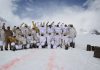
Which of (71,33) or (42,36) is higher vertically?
(71,33)

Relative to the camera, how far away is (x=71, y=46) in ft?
64.4

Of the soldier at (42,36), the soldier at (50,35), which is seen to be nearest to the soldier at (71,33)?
the soldier at (50,35)

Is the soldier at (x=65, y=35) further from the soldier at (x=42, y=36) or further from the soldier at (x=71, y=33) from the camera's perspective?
the soldier at (x=42, y=36)

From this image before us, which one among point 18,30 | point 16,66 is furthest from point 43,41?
point 16,66

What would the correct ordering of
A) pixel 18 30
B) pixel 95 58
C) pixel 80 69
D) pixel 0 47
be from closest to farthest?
pixel 80 69 < pixel 95 58 < pixel 0 47 < pixel 18 30

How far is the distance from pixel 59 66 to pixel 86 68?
3.60ft

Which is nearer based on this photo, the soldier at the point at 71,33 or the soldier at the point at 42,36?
the soldier at the point at 71,33

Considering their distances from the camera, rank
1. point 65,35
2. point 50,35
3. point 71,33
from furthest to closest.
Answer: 1. point 50,35
2. point 65,35
3. point 71,33

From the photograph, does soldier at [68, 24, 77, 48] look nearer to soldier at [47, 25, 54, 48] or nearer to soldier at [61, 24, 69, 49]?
soldier at [61, 24, 69, 49]

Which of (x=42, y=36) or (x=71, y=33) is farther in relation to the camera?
(x=42, y=36)

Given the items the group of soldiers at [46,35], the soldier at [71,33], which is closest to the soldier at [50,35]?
the group of soldiers at [46,35]

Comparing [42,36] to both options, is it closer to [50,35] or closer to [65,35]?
[50,35]

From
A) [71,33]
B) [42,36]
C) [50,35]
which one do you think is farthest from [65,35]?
[42,36]

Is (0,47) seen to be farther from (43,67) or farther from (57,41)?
(43,67)
